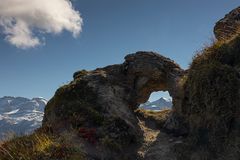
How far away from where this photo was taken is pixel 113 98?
25.5 meters

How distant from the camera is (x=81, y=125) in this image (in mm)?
22547

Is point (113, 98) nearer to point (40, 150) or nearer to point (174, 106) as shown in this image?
point (174, 106)

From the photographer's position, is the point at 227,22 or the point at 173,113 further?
the point at 227,22

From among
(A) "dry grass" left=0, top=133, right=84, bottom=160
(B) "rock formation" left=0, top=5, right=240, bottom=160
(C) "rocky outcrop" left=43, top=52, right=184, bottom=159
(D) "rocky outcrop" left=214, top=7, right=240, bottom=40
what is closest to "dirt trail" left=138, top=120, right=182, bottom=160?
(B) "rock formation" left=0, top=5, right=240, bottom=160

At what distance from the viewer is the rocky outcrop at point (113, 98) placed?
22.3 meters

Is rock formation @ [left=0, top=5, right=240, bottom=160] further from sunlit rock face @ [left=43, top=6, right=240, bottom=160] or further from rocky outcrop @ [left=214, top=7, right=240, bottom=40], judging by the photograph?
rocky outcrop @ [left=214, top=7, right=240, bottom=40]

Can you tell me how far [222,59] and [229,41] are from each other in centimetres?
134

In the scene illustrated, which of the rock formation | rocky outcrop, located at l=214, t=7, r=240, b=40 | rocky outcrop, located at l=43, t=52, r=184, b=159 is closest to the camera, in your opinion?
the rock formation

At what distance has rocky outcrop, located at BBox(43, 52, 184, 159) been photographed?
22.3m

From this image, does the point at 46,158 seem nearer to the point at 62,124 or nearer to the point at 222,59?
the point at 62,124

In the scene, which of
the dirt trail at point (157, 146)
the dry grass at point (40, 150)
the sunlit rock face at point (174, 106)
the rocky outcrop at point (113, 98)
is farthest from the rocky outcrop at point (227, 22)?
the dry grass at point (40, 150)

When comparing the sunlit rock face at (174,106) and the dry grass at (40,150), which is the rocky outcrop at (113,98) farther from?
the dry grass at (40,150)

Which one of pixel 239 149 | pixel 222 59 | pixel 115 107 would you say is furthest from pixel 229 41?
pixel 115 107

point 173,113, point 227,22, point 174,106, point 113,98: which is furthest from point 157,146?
point 227,22
